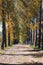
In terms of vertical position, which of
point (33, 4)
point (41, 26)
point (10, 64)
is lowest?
point (10, 64)

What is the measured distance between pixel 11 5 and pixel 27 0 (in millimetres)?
9141

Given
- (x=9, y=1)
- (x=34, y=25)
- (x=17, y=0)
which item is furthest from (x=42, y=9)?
(x=9, y=1)

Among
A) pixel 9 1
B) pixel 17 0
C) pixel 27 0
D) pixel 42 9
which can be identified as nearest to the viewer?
pixel 9 1

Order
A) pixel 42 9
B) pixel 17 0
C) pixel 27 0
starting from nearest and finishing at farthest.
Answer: pixel 17 0
pixel 27 0
pixel 42 9

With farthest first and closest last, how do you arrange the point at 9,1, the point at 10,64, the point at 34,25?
the point at 34,25 < the point at 9,1 < the point at 10,64

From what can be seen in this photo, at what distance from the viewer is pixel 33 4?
3303 cm

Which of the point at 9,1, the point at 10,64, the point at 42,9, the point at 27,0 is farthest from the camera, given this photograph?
the point at 42,9

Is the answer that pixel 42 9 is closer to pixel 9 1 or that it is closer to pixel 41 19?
pixel 41 19

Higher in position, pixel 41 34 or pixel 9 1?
pixel 9 1

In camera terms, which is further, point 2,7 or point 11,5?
point 2,7

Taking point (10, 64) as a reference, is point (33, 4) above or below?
above

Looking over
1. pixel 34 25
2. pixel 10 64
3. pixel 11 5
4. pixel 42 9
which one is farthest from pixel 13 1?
pixel 34 25

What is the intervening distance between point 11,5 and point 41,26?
51.2 ft

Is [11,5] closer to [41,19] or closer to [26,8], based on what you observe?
[26,8]
